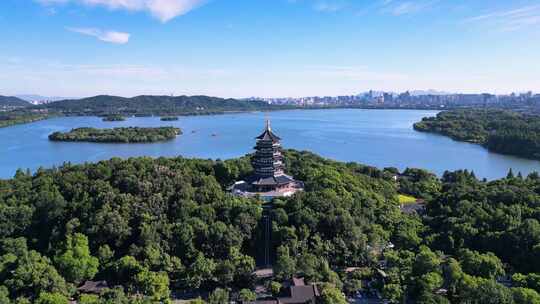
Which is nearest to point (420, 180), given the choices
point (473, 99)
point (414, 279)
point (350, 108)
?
point (414, 279)

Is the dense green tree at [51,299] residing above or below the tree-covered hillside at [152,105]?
below

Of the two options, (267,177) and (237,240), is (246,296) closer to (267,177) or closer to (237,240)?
(237,240)

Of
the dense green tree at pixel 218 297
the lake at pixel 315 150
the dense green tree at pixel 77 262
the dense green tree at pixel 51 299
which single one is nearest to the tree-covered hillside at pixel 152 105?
the lake at pixel 315 150

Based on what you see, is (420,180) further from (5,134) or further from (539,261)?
(5,134)

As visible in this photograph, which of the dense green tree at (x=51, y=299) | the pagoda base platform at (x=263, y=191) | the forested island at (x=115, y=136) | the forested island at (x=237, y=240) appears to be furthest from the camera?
the forested island at (x=115, y=136)

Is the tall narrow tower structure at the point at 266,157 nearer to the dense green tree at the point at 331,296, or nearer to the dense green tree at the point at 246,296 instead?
the dense green tree at the point at 246,296

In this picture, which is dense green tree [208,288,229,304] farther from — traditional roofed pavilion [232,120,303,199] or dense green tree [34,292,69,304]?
traditional roofed pavilion [232,120,303,199]
